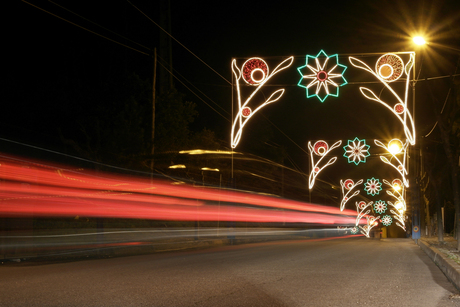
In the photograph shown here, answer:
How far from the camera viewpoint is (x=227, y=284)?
10.1 meters

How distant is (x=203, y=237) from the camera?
86.0ft

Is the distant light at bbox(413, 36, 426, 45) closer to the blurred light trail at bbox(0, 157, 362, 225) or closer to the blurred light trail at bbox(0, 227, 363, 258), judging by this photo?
the blurred light trail at bbox(0, 157, 362, 225)

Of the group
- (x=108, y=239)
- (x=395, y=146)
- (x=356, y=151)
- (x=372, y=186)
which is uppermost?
(x=395, y=146)

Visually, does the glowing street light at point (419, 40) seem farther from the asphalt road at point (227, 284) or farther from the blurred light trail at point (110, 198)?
the blurred light trail at point (110, 198)

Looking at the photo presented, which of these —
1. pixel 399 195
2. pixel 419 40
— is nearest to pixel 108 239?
pixel 419 40

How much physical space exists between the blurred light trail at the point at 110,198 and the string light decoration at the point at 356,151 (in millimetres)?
6514

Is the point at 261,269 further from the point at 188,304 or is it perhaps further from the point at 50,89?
the point at 50,89

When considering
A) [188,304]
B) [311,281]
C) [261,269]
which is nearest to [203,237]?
[261,269]

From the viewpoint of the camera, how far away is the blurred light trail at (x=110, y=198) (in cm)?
1504

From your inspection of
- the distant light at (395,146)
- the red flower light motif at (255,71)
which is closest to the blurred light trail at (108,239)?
the red flower light motif at (255,71)

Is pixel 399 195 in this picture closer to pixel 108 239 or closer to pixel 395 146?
pixel 395 146

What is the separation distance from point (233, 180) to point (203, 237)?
3.50 meters

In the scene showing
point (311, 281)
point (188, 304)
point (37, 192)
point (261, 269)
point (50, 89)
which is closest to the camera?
point (188, 304)

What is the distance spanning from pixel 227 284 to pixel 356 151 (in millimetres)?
26268
